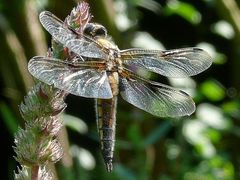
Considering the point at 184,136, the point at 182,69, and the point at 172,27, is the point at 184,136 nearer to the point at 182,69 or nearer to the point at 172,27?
the point at 172,27

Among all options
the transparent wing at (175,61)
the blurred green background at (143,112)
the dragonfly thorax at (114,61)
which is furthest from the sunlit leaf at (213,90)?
the dragonfly thorax at (114,61)

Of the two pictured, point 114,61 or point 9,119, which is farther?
point 9,119

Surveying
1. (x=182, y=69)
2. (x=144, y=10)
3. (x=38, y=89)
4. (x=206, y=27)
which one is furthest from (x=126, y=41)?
(x=38, y=89)

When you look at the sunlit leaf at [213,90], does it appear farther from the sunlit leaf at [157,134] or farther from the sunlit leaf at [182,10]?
the sunlit leaf at [157,134]

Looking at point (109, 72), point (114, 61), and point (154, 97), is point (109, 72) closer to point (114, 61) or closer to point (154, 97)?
point (114, 61)

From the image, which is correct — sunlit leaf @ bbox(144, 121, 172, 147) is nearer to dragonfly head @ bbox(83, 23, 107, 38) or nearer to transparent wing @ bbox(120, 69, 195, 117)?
transparent wing @ bbox(120, 69, 195, 117)

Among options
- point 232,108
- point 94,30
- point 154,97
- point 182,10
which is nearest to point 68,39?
point 94,30
